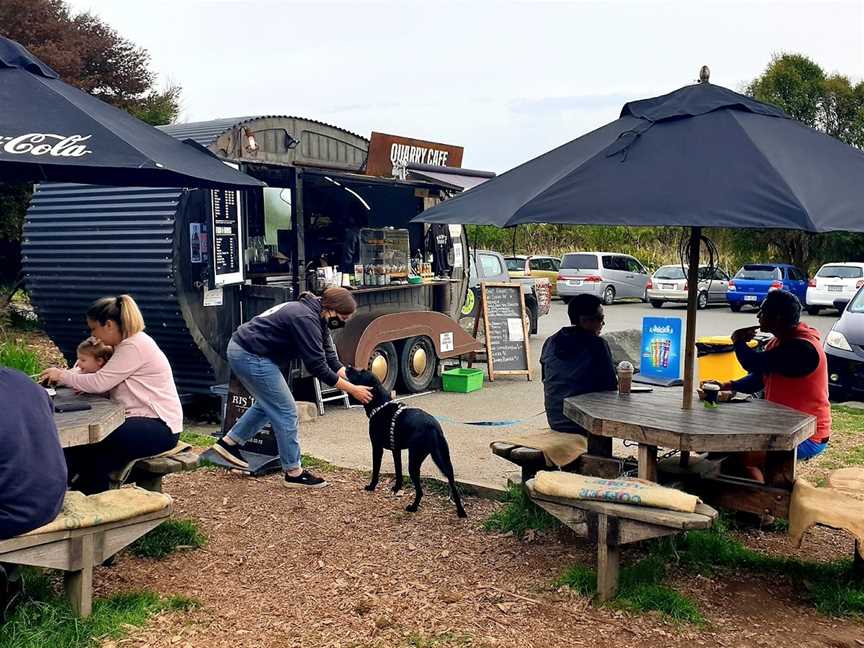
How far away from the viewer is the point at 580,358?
555cm

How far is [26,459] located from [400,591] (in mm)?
1979

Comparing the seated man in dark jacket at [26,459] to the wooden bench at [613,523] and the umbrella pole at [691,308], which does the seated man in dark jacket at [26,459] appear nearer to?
the wooden bench at [613,523]

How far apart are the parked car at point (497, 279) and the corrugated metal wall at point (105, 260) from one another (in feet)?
19.0

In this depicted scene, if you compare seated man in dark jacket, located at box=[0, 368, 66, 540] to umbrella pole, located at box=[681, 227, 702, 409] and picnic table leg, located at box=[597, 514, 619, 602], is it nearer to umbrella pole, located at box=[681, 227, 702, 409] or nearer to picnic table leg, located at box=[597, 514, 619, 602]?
picnic table leg, located at box=[597, 514, 619, 602]

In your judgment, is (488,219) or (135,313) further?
(135,313)

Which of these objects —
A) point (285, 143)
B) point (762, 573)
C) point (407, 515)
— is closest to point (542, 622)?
point (762, 573)

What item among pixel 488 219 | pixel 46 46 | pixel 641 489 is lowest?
pixel 641 489

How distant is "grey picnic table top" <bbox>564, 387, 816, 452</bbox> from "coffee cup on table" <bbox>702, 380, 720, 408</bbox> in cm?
5

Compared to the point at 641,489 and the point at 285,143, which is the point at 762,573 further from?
the point at 285,143

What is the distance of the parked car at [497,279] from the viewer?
45.4 feet

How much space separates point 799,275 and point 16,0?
21.4m

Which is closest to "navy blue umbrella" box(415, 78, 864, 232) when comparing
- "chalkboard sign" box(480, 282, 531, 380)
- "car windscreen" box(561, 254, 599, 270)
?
"chalkboard sign" box(480, 282, 531, 380)

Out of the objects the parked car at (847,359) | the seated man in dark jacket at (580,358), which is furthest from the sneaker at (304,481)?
the parked car at (847,359)

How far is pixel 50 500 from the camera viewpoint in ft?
12.1
